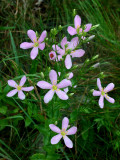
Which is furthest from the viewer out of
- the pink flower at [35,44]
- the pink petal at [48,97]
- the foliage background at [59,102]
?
the foliage background at [59,102]

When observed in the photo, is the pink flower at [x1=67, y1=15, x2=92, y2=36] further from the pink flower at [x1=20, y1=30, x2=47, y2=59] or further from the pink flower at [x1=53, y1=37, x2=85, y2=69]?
the pink flower at [x1=20, y1=30, x2=47, y2=59]

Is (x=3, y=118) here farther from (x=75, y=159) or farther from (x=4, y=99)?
(x=75, y=159)

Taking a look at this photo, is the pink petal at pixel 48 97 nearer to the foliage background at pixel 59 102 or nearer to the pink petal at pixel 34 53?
the foliage background at pixel 59 102

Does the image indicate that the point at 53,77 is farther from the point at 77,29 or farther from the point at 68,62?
the point at 77,29

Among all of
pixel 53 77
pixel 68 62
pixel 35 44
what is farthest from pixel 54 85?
pixel 35 44

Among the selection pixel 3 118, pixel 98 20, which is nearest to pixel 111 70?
pixel 98 20

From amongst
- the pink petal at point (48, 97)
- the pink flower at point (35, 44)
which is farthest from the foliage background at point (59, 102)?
the pink petal at point (48, 97)

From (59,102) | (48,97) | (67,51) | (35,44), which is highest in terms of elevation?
(35,44)

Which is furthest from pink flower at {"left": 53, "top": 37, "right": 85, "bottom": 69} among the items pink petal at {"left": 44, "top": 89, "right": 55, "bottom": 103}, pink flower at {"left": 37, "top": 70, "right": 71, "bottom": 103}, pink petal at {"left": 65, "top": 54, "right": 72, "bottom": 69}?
pink petal at {"left": 44, "top": 89, "right": 55, "bottom": 103}

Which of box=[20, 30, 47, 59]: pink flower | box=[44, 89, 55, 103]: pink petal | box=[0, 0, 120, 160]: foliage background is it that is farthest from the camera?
box=[0, 0, 120, 160]: foliage background
